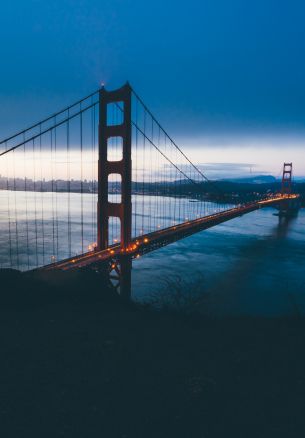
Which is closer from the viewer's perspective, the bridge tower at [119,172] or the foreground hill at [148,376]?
the foreground hill at [148,376]

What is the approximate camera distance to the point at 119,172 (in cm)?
1883

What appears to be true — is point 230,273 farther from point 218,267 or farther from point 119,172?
point 119,172

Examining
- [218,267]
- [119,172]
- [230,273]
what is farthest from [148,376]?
[218,267]

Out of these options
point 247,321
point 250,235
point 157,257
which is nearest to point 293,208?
point 250,235

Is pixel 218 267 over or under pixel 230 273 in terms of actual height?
under

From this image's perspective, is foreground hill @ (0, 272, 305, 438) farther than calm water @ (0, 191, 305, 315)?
No

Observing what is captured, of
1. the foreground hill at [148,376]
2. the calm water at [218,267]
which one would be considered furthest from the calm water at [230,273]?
the foreground hill at [148,376]

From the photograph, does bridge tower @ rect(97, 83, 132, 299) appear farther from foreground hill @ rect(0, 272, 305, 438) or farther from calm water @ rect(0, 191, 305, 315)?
foreground hill @ rect(0, 272, 305, 438)

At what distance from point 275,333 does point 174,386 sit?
3.23 m

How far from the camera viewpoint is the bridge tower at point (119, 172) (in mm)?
17953

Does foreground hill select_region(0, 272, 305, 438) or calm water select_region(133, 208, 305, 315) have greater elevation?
foreground hill select_region(0, 272, 305, 438)

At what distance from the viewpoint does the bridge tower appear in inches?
707

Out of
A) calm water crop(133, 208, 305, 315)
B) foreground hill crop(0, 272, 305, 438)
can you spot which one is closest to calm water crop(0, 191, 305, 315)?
calm water crop(133, 208, 305, 315)

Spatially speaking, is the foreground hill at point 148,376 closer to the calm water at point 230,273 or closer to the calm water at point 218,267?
the calm water at point 230,273
